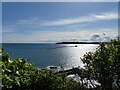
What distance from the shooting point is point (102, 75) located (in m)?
4.23

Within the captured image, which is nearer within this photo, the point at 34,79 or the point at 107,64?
the point at 107,64

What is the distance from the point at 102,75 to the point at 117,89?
100 cm

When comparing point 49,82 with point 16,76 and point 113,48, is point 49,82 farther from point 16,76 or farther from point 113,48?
point 113,48

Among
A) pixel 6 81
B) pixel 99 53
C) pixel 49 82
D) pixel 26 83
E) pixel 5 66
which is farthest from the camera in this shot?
pixel 49 82

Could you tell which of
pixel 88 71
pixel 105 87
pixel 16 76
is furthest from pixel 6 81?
pixel 105 87

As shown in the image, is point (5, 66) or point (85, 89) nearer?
point (5, 66)

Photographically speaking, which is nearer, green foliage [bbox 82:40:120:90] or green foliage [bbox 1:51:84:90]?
green foliage [bbox 82:40:120:90]

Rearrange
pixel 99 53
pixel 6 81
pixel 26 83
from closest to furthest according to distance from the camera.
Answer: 1. pixel 6 81
2. pixel 99 53
3. pixel 26 83

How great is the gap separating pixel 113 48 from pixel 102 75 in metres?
0.87

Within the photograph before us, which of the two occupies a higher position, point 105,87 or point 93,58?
point 93,58

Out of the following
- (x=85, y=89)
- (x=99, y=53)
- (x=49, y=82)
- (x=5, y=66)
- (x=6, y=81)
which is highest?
(x=99, y=53)

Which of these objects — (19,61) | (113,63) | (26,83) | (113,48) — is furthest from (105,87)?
(19,61)

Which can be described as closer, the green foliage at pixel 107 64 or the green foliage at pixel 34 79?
the green foliage at pixel 107 64

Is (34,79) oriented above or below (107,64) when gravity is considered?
below
